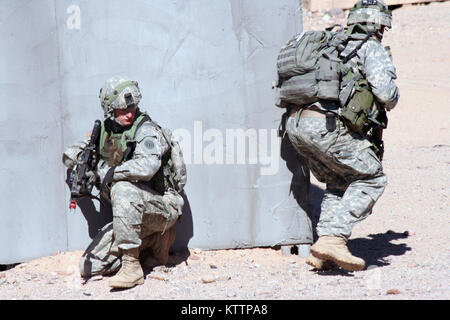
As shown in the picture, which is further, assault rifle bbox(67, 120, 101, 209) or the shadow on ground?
the shadow on ground

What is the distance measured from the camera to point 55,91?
5406mm

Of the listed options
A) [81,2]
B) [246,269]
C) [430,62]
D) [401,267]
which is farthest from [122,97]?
[430,62]

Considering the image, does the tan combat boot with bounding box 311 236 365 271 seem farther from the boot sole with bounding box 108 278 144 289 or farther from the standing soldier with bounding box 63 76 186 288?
the boot sole with bounding box 108 278 144 289

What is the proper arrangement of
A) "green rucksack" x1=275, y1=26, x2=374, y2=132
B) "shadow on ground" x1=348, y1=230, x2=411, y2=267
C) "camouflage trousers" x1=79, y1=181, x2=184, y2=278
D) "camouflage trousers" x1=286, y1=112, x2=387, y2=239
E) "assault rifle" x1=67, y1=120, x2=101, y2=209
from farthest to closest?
"shadow on ground" x1=348, y1=230, x2=411, y2=267 → "camouflage trousers" x1=286, y1=112, x2=387, y2=239 → "green rucksack" x1=275, y1=26, x2=374, y2=132 → "camouflage trousers" x1=79, y1=181, x2=184, y2=278 → "assault rifle" x1=67, y1=120, x2=101, y2=209

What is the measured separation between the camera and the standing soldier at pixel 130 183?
190 inches

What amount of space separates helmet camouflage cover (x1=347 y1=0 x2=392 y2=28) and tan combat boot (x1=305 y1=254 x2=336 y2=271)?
1.74 m

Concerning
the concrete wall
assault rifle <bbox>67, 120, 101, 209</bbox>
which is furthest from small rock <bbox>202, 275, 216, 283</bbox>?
assault rifle <bbox>67, 120, 101, 209</bbox>

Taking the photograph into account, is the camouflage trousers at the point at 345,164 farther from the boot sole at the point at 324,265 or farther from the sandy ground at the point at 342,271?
the sandy ground at the point at 342,271

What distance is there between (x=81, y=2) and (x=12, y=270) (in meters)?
2.08

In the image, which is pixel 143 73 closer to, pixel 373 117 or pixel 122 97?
pixel 122 97

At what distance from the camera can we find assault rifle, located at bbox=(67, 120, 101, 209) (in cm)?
470

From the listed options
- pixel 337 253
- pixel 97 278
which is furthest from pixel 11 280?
pixel 337 253

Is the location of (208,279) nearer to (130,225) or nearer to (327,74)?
(130,225)

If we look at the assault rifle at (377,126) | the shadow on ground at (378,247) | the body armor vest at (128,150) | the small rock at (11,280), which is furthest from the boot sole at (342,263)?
the small rock at (11,280)
